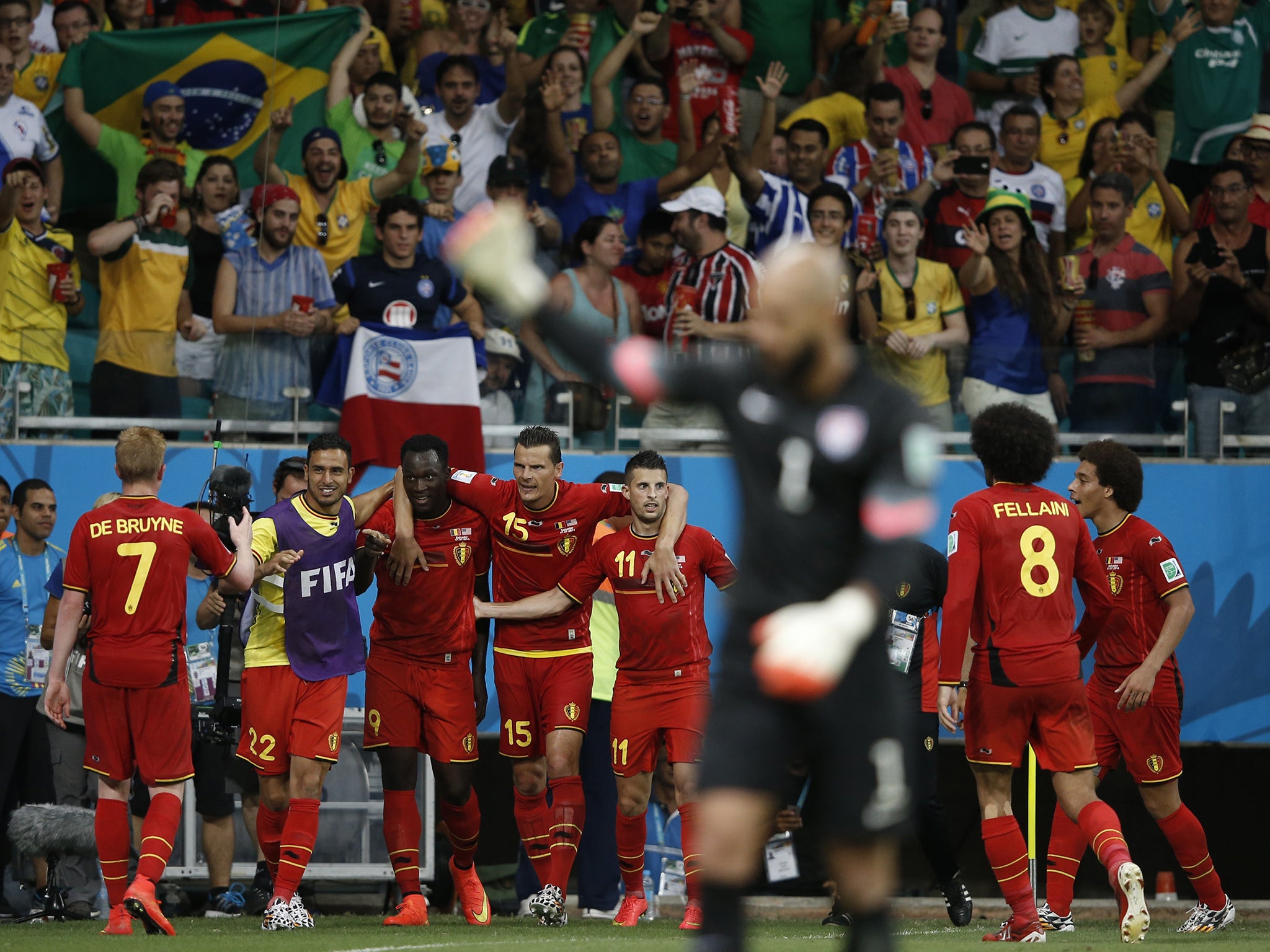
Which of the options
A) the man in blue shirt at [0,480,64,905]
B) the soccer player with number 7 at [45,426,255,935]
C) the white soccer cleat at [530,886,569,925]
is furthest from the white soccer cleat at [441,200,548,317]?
the man in blue shirt at [0,480,64,905]

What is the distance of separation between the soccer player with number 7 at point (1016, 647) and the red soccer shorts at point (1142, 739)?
1.11m

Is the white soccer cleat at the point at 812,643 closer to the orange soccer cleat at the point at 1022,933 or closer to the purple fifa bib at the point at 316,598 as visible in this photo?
the orange soccer cleat at the point at 1022,933

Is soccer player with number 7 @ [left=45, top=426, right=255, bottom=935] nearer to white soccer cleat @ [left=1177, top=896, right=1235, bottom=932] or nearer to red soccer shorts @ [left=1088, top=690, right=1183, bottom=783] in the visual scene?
red soccer shorts @ [left=1088, top=690, right=1183, bottom=783]

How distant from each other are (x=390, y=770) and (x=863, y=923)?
505 centimetres

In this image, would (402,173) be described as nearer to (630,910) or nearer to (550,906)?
(550,906)

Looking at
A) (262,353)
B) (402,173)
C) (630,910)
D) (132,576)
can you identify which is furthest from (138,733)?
(402,173)

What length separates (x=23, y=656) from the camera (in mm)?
Result: 9375

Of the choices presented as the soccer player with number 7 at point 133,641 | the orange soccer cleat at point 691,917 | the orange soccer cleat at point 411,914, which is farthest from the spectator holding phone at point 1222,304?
the soccer player with number 7 at point 133,641

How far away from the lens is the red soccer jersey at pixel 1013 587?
7.27 meters

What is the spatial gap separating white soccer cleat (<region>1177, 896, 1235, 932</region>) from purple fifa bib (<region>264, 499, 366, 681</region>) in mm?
4740

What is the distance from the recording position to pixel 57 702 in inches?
302

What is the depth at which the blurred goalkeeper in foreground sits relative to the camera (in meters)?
3.94

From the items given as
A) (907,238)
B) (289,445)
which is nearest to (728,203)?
(907,238)

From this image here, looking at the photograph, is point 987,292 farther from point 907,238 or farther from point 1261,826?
point 1261,826
